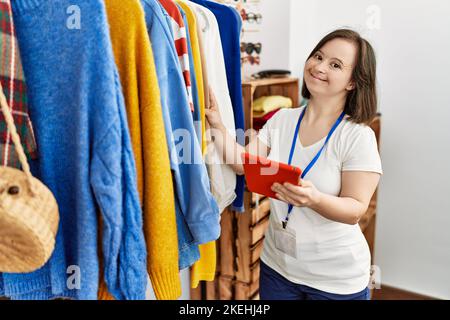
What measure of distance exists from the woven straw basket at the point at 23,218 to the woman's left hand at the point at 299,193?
1.62 feet

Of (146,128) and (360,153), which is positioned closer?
(146,128)

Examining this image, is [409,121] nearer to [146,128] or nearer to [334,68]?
[334,68]

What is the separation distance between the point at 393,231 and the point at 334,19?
1223mm

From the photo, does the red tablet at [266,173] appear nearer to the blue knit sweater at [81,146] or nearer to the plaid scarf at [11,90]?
the blue knit sweater at [81,146]

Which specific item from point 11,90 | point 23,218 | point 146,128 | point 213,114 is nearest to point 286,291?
point 213,114

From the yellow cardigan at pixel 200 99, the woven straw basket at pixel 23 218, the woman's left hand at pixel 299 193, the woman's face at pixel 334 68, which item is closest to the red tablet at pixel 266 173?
the woman's left hand at pixel 299 193

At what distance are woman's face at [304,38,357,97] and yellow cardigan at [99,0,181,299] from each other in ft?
1.57

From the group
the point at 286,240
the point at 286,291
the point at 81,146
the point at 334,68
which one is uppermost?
the point at 334,68

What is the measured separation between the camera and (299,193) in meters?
0.82

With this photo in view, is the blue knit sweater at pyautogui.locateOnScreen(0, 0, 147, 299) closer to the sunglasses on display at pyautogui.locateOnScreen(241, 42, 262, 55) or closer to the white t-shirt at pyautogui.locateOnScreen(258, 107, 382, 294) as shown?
the white t-shirt at pyautogui.locateOnScreen(258, 107, 382, 294)

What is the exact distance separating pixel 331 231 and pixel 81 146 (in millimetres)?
710

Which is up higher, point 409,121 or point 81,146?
point 81,146
